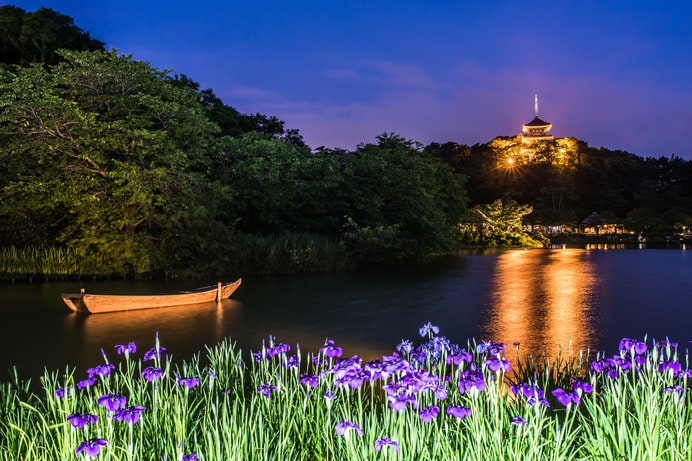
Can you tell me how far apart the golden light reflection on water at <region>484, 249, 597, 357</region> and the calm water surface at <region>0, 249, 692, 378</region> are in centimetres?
3

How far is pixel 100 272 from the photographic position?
15414mm

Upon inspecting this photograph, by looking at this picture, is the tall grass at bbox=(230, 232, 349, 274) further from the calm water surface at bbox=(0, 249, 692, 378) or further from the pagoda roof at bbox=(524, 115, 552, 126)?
the pagoda roof at bbox=(524, 115, 552, 126)

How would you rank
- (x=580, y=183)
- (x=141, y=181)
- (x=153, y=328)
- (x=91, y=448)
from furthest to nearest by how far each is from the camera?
(x=580, y=183), (x=141, y=181), (x=153, y=328), (x=91, y=448)

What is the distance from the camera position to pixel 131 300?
10.0m

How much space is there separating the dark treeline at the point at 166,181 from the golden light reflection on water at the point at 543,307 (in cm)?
459

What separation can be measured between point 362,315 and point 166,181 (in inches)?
268

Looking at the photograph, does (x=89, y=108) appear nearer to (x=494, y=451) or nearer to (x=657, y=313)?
(x=657, y=313)

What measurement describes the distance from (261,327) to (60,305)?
4.35 metres

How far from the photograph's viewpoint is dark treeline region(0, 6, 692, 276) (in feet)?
47.6

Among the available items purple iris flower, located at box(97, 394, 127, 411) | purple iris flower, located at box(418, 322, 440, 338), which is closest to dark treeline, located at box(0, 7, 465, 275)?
purple iris flower, located at box(418, 322, 440, 338)

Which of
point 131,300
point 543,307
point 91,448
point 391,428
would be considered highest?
point 91,448

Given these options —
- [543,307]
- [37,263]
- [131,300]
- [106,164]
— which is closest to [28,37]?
[106,164]

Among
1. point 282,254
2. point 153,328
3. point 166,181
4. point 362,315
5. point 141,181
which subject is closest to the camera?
point 153,328

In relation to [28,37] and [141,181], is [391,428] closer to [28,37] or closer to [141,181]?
[141,181]
